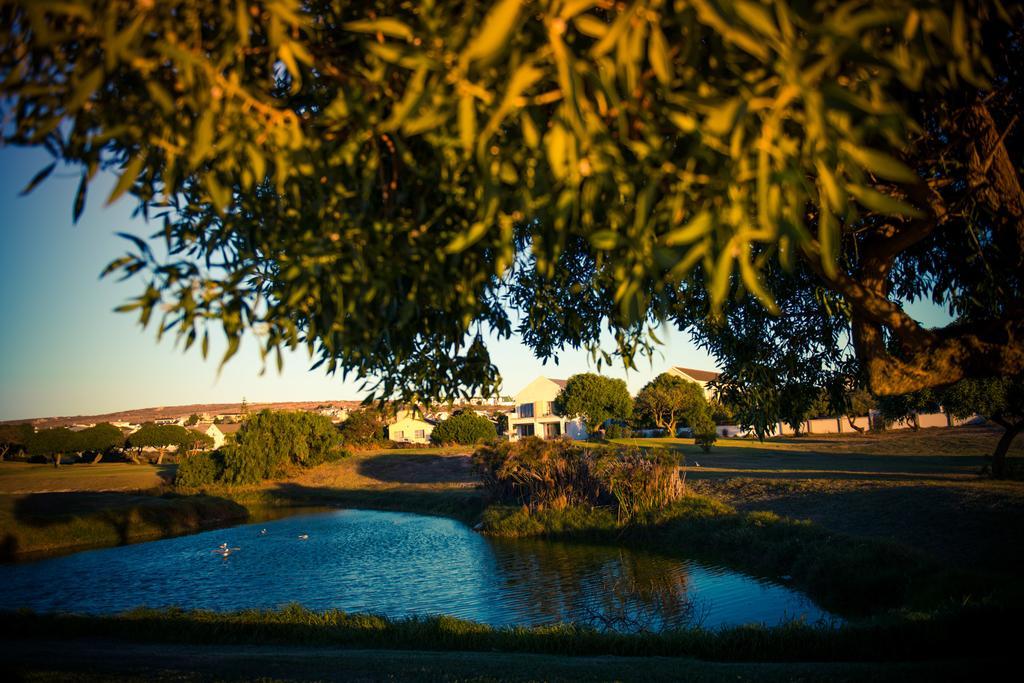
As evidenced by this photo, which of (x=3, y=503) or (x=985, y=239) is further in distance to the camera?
(x=3, y=503)

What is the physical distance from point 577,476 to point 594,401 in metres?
42.4

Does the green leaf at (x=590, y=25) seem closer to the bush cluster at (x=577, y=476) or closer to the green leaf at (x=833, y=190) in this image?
the green leaf at (x=833, y=190)

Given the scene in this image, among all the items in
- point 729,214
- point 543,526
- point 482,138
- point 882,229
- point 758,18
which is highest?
point 882,229

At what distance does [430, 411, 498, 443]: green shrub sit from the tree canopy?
72.4m

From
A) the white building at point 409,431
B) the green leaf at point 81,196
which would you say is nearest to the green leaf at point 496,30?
the green leaf at point 81,196

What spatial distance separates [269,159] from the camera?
9.64 feet

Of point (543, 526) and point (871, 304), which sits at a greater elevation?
point (871, 304)

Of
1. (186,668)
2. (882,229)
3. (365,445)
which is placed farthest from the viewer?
(365,445)

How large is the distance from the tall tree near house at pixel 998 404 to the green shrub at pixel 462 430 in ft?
173

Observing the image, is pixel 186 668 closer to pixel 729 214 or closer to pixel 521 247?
pixel 521 247

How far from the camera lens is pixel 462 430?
250 feet

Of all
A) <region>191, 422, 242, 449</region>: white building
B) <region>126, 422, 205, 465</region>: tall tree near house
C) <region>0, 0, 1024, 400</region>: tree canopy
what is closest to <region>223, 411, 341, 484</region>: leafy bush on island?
<region>191, 422, 242, 449</region>: white building

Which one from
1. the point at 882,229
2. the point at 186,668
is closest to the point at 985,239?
the point at 882,229

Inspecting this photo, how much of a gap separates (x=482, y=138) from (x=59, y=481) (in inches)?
2724
